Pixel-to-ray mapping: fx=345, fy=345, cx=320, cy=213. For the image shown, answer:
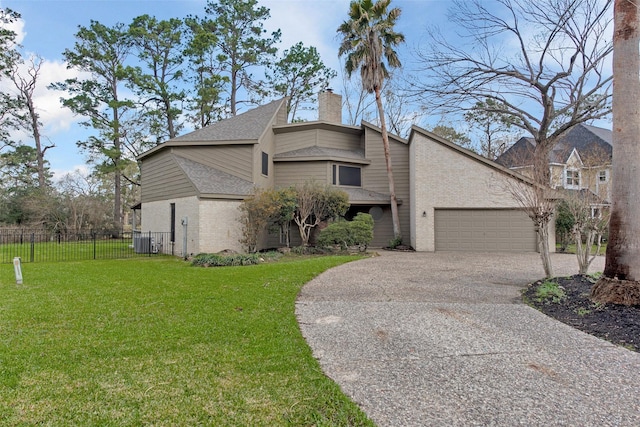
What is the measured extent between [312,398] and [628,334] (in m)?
4.12

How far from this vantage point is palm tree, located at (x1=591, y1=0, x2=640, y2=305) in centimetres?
546

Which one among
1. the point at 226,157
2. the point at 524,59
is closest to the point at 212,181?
the point at 226,157

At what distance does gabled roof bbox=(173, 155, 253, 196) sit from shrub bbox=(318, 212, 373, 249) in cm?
350

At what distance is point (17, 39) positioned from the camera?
953 inches

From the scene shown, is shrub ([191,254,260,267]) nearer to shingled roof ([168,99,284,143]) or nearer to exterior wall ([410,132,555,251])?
shingled roof ([168,99,284,143])

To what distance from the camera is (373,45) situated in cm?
1596

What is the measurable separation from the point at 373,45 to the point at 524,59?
646cm

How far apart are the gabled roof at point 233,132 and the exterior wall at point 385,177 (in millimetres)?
5361

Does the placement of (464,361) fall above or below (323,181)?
below

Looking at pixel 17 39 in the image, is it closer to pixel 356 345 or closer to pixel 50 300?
pixel 50 300

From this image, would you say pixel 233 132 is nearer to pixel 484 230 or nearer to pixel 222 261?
pixel 222 261

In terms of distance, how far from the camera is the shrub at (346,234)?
13.7 m

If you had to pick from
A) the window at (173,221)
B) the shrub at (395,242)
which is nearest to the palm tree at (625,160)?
the shrub at (395,242)

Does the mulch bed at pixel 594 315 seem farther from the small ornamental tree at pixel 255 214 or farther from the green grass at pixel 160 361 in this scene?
the small ornamental tree at pixel 255 214
